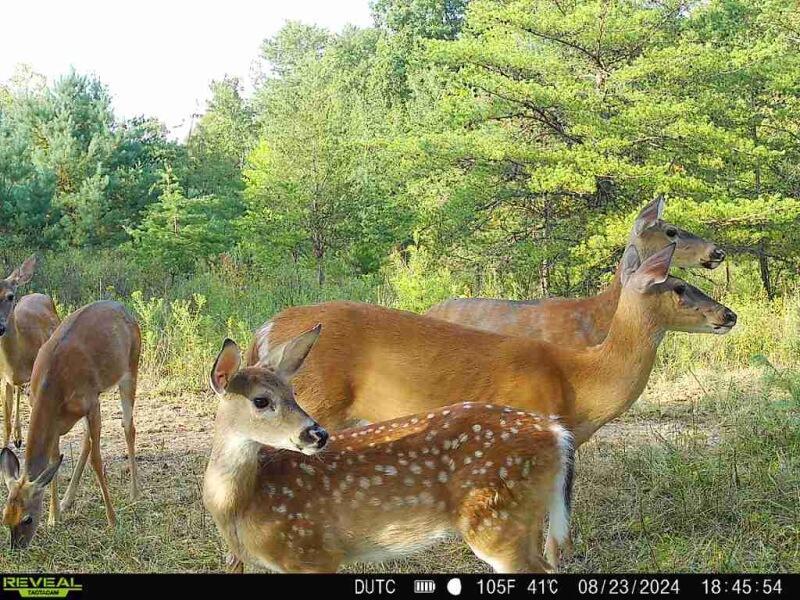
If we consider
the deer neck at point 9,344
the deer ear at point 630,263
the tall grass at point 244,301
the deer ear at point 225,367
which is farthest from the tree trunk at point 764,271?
the deer ear at point 225,367

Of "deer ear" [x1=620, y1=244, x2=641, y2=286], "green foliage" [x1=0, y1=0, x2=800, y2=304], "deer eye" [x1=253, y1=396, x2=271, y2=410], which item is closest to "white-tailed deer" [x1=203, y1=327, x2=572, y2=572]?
"deer eye" [x1=253, y1=396, x2=271, y2=410]

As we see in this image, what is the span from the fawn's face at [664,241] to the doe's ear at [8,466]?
4255 millimetres

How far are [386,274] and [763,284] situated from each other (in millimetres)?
5768

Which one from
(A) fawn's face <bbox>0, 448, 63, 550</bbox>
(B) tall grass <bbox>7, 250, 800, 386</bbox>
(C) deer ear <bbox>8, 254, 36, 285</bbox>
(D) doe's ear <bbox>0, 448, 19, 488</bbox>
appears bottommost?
(B) tall grass <bbox>7, 250, 800, 386</bbox>

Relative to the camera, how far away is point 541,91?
12.6 metres

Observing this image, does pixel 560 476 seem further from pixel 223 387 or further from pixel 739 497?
pixel 739 497

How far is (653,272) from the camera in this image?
189 inches

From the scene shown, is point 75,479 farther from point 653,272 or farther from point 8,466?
point 653,272

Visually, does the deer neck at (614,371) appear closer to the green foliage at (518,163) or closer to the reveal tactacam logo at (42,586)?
the reveal tactacam logo at (42,586)

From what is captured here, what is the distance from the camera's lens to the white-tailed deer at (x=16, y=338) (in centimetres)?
696

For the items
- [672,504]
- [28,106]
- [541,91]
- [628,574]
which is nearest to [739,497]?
[672,504]

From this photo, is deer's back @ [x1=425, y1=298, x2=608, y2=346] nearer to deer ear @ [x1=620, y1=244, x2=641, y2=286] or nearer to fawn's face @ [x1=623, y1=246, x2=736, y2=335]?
deer ear @ [x1=620, y1=244, x2=641, y2=286]

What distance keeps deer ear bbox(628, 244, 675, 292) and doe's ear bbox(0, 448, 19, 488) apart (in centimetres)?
326

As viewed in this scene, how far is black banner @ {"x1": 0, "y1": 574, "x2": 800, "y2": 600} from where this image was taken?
3.52 metres
